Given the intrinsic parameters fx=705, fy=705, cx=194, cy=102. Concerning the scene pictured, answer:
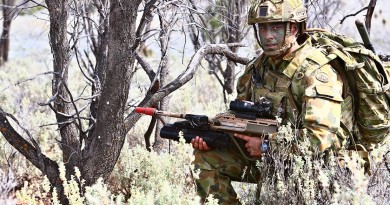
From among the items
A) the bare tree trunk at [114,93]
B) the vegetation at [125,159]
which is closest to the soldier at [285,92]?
the vegetation at [125,159]

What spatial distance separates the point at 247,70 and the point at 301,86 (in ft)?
1.99

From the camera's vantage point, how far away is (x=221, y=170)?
14.7 ft

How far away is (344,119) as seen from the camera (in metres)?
4.22

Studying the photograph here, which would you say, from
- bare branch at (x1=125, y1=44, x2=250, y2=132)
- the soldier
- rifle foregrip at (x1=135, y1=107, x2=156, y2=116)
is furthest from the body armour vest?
rifle foregrip at (x1=135, y1=107, x2=156, y2=116)

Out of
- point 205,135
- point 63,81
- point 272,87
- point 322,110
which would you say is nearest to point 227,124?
point 205,135

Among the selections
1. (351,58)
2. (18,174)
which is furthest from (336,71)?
(18,174)

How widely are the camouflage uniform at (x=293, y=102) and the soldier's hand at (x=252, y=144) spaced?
0.23 metres

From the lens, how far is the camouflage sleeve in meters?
3.89

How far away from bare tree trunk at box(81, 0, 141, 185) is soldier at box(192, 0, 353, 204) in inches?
20.6

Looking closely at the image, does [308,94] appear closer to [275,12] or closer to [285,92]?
[285,92]

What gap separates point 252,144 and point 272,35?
0.67 metres

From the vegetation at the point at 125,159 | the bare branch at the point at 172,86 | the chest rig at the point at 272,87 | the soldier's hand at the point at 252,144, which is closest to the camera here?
the vegetation at the point at 125,159

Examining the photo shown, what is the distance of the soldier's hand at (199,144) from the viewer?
14.5 ft

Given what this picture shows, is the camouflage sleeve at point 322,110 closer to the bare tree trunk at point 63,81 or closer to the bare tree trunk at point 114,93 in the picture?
the bare tree trunk at point 114,93
